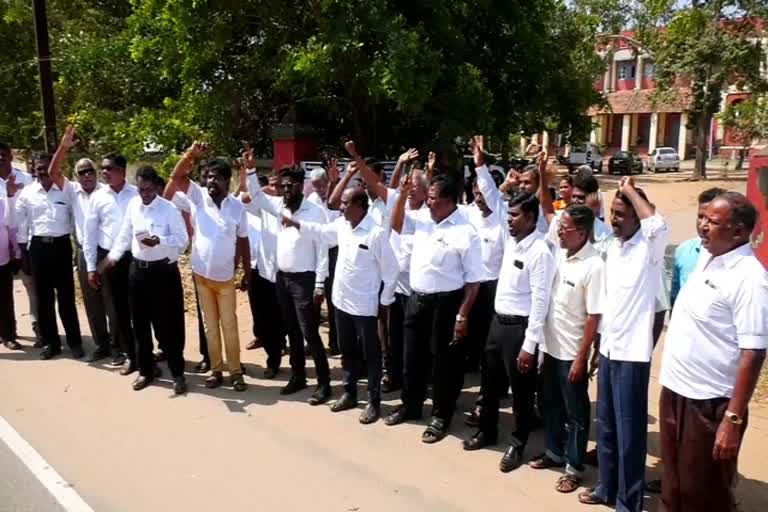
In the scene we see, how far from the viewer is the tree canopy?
895 centimetres

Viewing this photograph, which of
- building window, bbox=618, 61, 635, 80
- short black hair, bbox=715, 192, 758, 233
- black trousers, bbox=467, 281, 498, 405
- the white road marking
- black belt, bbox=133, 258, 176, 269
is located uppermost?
building window, bbox=618, 61, 635, 80

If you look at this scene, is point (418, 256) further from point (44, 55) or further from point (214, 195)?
point (44, 55)

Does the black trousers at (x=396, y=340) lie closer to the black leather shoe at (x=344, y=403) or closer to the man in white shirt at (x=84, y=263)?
the black leather shoe at (x=344, y=403)

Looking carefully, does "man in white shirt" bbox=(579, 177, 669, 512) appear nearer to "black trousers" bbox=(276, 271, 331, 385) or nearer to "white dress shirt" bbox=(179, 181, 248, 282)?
"black trousers" bbox=(276, 271, 331, 385)

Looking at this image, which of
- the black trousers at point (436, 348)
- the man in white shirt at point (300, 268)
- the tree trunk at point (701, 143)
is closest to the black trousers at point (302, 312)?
the man in white shirt at point (300, 268)

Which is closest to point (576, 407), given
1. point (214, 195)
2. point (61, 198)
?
point (214, 195)

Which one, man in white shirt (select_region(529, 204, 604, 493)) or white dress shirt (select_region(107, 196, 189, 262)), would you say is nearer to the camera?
man in white shirt (select_region(529, 204, 604, 493))

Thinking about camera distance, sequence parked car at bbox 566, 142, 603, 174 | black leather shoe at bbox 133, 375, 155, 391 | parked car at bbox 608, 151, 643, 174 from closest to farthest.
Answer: black leather shoe at bbox 133, 375, 155, 391, parked car at bbox 566, 142, 603, 174, parked car at bbox 608, 151, 643, 174

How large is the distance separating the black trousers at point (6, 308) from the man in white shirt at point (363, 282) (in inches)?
159

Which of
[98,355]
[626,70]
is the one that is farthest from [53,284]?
[626,70]

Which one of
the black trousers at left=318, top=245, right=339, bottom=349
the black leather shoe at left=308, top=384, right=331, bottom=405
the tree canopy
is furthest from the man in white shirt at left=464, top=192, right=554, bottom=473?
the tree canopy

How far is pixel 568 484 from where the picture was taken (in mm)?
4180

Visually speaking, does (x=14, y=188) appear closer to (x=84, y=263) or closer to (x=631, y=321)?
(x=84, y=263)

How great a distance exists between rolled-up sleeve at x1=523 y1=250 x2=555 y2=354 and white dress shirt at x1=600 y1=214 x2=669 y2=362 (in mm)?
550
